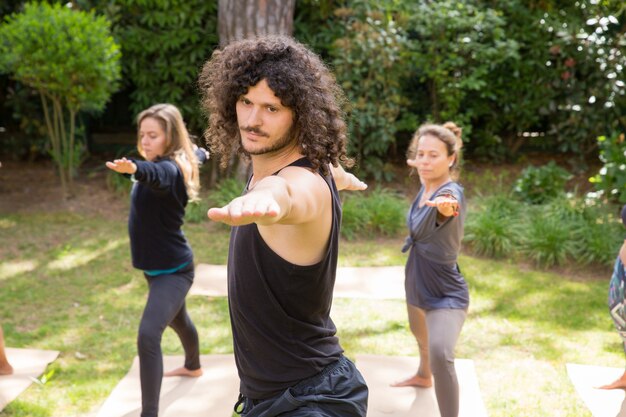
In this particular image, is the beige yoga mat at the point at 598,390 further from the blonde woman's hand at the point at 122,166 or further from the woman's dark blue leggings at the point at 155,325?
the blonde woman's hand at the point at 122,166

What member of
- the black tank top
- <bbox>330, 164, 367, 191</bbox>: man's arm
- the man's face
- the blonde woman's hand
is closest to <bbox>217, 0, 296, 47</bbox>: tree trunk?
the blonde woman's hand

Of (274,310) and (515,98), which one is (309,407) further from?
(515,98)

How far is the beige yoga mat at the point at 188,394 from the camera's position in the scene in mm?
3719

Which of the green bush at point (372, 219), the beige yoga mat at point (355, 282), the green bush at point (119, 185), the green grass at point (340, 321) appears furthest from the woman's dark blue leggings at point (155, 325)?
the green bush at point (119, 185)

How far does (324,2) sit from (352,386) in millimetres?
7061

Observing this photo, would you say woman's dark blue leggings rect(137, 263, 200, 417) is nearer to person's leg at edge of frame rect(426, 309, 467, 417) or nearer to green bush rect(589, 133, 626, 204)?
person's leg at edge of frame rect(426, 309, 467, 417)

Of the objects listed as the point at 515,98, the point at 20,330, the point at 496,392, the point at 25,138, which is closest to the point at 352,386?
the point at 496,392

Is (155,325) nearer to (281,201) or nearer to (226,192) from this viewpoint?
(281,201)

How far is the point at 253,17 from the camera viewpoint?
7.75 metres

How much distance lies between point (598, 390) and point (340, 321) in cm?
182

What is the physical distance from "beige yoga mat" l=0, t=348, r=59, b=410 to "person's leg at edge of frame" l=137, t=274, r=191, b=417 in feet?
2.90

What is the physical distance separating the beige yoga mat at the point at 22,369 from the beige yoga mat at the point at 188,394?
1.69 feet

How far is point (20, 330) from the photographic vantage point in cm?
481

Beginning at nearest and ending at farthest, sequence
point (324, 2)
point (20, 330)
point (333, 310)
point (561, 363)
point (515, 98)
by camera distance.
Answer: point (561, 363) < point (20, 330) < point (333, 310) < point (324, 2) < point (515, 98)
